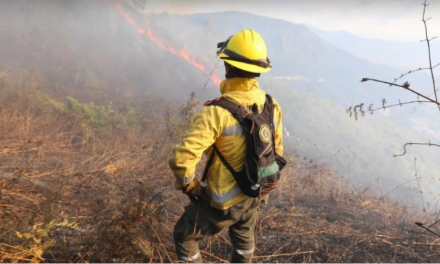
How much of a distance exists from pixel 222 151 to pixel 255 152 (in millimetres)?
225

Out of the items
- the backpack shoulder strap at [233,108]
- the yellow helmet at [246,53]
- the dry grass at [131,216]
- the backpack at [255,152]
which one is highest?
the yellow helmet at [246,53]

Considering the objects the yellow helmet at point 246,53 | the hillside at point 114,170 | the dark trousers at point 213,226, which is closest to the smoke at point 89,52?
the hillside at point 114,170

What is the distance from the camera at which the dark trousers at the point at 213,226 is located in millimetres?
1985

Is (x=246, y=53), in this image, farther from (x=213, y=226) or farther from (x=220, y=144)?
(x=213, y=226)

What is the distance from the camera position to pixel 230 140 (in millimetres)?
1863

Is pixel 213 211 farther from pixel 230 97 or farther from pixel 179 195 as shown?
pixel 179 195

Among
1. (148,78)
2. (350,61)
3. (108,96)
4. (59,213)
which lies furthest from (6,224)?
(350,61)

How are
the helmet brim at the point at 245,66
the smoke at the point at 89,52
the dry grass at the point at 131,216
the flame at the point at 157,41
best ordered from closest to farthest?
the helmet brim at the point at 245,66, the dry grass at the point at 131,216, the smoke at the point at 89,52, the flame at the point at 157,41

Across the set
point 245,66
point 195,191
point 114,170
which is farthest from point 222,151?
point 114,170

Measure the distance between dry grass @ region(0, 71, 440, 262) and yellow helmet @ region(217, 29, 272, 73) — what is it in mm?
1585

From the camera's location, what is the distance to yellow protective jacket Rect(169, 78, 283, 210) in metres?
1.72

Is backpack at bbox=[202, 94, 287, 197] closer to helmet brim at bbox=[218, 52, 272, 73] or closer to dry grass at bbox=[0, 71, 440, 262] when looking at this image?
helmet brim at bbox=[218, 52, 272, 73]

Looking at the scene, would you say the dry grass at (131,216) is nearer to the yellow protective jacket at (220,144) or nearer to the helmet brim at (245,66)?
the yellow protective jacket at (220,144)

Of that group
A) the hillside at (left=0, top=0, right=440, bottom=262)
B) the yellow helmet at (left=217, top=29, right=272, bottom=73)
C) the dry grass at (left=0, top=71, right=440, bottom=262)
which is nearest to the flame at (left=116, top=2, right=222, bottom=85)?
the hillside at (left=0, top=0, right=440, bottom=262)
